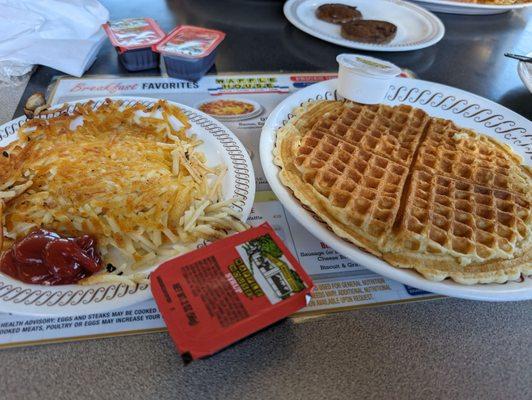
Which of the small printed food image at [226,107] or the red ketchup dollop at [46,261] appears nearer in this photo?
the red ketchup dollop at [46,261]

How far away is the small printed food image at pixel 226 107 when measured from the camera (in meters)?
1.64

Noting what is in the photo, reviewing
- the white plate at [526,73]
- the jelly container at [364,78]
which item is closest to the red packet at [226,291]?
the jelly container at [364,78]

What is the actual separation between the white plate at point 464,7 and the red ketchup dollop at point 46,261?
2806 millimetres

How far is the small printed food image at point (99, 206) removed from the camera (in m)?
0.92

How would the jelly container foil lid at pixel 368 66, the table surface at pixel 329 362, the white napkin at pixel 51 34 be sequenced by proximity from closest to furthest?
the table surface at pixel 329 362 → the jelly container foil lid at pixel 368 66 → the white napkin at pixel 51 34

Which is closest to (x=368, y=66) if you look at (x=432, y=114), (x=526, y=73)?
(x=432, y=114)

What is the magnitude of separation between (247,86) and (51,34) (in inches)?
41.6

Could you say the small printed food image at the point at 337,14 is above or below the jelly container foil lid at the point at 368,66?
above

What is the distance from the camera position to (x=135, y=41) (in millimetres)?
1787

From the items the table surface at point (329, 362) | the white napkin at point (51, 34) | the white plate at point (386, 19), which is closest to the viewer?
the table surface at point (329, 362)

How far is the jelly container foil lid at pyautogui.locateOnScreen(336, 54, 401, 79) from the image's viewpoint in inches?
59.9

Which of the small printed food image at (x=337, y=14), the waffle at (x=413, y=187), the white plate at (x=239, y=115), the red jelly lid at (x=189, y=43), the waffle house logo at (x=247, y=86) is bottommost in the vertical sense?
the waffle at (x=413, y=187)

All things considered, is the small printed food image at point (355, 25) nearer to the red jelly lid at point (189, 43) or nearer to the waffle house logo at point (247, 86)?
the waffle house logo at point (247, 86)

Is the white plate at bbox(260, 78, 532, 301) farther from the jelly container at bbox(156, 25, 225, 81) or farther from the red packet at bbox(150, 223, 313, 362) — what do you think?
the jelly container at bbox(156, 25, 225, 81)
